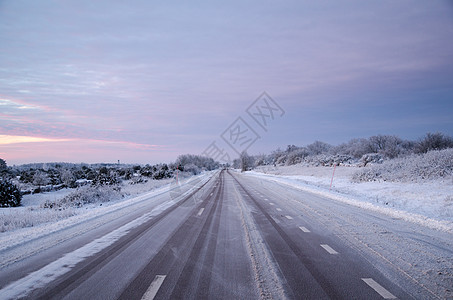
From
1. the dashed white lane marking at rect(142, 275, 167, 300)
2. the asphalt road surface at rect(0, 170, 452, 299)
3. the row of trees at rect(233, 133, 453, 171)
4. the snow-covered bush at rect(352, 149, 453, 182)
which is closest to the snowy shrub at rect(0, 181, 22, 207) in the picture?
the asphalt road surface at rect(0, 170, 452, 299)

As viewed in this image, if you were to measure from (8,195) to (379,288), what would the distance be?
23.7m

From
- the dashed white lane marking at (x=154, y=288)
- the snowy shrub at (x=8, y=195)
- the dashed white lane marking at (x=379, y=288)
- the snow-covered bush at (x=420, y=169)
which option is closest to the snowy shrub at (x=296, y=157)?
the snow-covered bush at (x=420, y=169)

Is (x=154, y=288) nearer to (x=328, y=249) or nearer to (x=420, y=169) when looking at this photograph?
Result: (x=328, y=249)

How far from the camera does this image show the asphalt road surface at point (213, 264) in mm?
3754

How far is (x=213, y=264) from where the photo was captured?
4.86 m

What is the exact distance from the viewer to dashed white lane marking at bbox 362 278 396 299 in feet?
11.7

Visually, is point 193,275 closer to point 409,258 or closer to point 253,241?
point 253,241

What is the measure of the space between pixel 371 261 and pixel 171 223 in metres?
5.94

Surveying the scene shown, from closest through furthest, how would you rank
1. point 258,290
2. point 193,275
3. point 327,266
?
point 258,290 < point 193,275 < point 327,266

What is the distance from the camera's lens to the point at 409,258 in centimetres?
500

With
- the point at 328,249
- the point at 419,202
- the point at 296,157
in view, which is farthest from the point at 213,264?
the point at 296,157

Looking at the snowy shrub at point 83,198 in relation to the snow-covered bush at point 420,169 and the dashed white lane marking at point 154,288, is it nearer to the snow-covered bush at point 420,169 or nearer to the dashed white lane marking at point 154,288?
the dashed white lane marking at point 154,288

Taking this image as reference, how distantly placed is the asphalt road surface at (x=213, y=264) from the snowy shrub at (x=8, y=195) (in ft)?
48.9

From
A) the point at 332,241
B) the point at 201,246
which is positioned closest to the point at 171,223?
the point at 201,246
